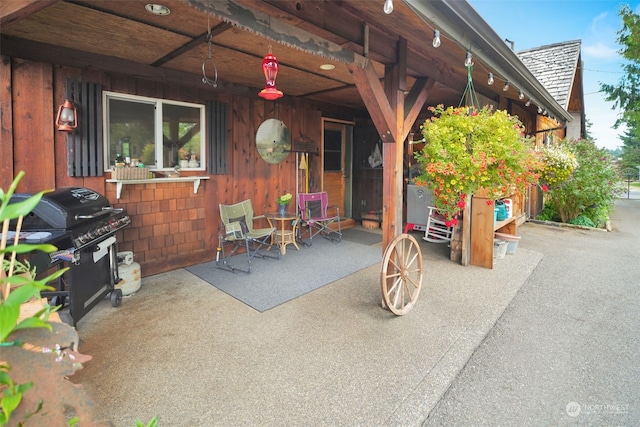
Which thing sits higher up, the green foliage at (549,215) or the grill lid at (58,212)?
the grill lid at (58,212)

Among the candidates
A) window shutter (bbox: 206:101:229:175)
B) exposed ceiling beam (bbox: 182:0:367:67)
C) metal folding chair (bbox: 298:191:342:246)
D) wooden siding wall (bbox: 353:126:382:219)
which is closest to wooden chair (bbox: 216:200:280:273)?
window shutter (bbox: 206:101:229:175)

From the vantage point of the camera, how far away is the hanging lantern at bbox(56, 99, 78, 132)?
9.99 ft

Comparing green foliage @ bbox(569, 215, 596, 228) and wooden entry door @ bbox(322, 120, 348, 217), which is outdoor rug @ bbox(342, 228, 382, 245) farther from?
green foliage @ bbox(569, 215, 596, 228)

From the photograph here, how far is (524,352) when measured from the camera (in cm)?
239

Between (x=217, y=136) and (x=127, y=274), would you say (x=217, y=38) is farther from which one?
(x=127, y=274)

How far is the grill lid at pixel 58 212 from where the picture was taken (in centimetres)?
228

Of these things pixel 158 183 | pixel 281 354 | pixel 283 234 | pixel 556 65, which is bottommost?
pixel 281 354

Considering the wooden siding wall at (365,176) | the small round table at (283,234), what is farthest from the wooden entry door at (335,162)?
the small round table at (283,234)

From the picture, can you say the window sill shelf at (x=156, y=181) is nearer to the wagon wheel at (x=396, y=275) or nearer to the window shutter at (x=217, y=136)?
the window shutter at (x=217, y=136)

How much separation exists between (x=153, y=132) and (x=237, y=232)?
150 cm

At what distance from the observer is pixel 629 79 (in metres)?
11.4

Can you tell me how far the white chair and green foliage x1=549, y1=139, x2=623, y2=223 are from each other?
10.8ft

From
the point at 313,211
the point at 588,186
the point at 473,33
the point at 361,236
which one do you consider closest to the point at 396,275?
the point at 473,33

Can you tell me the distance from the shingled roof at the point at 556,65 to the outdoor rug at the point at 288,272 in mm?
5746
